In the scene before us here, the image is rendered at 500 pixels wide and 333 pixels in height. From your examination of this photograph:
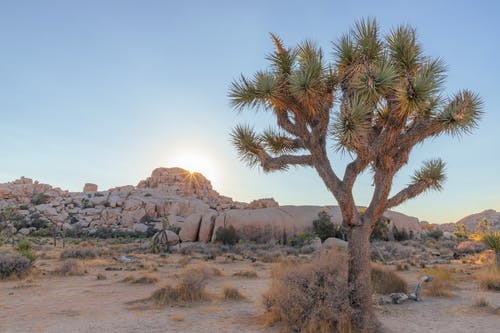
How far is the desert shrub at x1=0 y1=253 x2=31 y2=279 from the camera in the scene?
12.3 m

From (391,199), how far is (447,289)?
489 centimetres

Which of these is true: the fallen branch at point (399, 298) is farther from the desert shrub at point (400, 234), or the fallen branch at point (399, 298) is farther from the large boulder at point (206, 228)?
the desert shrub at point (400, 234)

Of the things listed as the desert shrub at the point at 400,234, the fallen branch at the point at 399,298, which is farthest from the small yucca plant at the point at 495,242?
the desert shrub at the point at 400,234

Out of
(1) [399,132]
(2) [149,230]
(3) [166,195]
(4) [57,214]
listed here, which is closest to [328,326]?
(1) [399,132]

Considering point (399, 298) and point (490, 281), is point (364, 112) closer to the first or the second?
point (399, 298)

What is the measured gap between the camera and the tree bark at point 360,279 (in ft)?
20.6

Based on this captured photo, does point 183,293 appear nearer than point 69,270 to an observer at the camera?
Yes

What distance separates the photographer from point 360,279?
6.61 meters

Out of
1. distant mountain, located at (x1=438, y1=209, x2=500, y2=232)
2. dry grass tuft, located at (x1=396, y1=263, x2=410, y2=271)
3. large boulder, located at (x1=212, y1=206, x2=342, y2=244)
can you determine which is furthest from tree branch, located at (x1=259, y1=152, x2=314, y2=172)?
distant mountain, located at (x1=438, y1=209, x2=500, y2=232)

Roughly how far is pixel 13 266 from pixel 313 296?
10965 mm

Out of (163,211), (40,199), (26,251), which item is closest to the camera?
(26,251)

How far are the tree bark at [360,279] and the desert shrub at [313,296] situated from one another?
0.19m

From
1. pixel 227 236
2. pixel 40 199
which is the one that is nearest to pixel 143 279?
pixel 227 236

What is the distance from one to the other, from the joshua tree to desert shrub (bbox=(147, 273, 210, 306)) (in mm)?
3728
